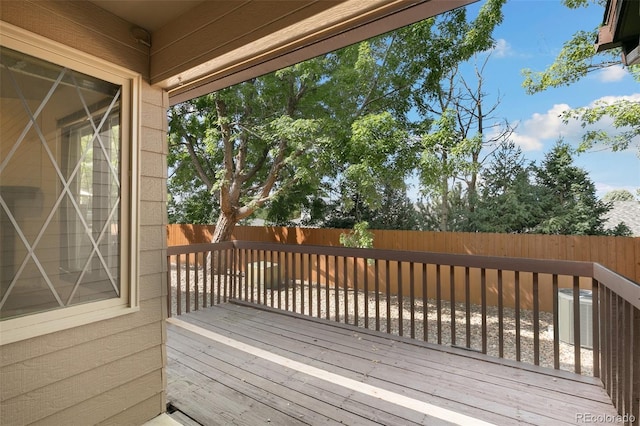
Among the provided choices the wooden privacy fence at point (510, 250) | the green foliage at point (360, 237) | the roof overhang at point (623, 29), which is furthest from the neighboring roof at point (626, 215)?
the roof overhang at point (623, 29)

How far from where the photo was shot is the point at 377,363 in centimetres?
250

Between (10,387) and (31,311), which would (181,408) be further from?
(31,311)

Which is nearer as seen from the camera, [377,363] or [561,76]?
[377,363]

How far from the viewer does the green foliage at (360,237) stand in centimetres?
603

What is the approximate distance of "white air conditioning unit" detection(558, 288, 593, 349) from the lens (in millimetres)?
3828

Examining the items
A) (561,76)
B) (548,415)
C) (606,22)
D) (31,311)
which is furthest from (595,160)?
(31,311)

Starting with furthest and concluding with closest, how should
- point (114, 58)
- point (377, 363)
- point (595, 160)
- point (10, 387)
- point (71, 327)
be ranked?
point (595, 160) < point (377, 363) < point (114, 58) < point (71, 327) < point (10, 387)

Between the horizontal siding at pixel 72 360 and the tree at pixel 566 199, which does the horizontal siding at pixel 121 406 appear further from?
the tree at pixel 566 199

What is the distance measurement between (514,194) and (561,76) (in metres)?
2.54

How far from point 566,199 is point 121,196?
8.60 m

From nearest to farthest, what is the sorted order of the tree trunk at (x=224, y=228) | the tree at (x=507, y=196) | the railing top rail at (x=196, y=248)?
the railing top rail at (x=196, y=248) < the tree at (x=507, y=196) < the tree trunk at (x=224, y=228)

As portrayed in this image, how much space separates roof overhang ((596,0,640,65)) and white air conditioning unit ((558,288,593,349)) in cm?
307

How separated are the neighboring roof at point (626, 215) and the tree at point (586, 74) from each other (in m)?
1.32

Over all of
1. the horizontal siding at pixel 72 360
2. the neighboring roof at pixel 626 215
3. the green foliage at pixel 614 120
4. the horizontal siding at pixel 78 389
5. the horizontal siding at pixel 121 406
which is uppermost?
the green foliage at pixel 614 120
